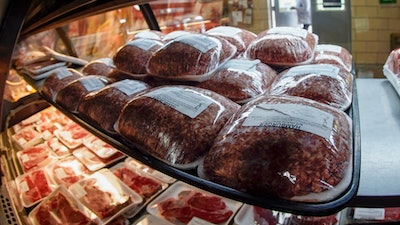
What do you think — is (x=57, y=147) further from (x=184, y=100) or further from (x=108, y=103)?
(x=184, y=100)

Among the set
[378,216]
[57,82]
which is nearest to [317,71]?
[378,216]

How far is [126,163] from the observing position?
2004mm

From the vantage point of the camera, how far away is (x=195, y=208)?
1550 mm

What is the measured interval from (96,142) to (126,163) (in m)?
0.33

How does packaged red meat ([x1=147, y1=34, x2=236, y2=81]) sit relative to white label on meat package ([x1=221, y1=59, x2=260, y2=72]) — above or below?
above

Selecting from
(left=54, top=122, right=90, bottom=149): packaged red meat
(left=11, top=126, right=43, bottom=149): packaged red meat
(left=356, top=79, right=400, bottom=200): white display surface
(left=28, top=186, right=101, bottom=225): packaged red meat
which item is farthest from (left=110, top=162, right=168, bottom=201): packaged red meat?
(left=356, top=79, right=400, bottom=200): white display surface

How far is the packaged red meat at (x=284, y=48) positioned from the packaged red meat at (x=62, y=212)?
1011 mm

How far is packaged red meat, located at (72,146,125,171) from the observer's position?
2.01m

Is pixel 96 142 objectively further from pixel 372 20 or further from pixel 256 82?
pixel 372 20

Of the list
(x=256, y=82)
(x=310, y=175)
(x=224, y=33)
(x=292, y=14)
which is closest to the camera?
(x=310, y=175)

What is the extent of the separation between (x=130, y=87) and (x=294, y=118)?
71cm

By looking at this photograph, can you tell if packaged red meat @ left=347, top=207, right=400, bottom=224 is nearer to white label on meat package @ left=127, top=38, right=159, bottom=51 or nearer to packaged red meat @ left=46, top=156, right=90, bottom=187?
white label on meat package @ left=127, top=38, right=159, bottom=51

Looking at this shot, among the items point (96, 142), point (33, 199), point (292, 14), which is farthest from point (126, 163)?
point (292, 14)

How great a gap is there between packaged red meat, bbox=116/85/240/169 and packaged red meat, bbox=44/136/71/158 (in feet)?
3.99
